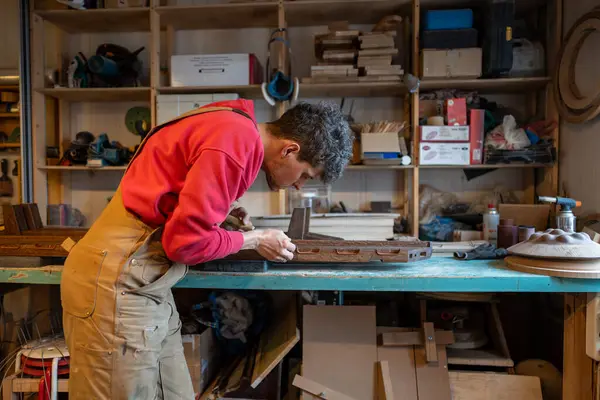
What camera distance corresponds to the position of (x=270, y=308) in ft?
7.73

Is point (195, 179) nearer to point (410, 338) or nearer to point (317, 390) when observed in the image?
point (317, 390)

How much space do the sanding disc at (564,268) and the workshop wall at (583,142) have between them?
2.66 ft

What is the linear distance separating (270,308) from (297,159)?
4.43 ft

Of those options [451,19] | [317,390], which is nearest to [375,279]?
[317,390]

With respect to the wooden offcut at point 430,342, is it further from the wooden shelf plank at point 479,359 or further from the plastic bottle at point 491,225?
the plastic bottle at point 491,225

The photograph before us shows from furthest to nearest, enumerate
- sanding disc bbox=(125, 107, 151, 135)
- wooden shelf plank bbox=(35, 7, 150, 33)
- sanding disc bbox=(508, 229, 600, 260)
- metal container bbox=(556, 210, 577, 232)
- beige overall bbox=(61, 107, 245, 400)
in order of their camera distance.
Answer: sanding disc bbox=(125, 107, 151, 135), wooden shelf plank bbox=(35, 7, 150, 33), metal container bbox=(556, 210, 577, 232), sanding disc bbox=(508, 229, 600, 260), beige overall bbox=(61, 107, 245, 400)

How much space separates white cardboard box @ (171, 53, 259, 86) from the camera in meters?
2.48

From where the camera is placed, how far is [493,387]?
1767 mm

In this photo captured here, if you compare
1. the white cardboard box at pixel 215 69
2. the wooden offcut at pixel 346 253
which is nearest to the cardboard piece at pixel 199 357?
the wooden offcut at pixel 346 253

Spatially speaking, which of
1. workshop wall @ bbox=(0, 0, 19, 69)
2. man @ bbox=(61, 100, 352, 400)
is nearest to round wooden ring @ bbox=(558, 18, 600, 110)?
man @ bbox=(61, 100, 352, 400)

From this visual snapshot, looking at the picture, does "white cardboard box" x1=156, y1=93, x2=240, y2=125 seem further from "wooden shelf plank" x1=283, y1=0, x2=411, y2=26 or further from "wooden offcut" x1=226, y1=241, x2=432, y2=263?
"wooden offcut" x1=226, y1=241, x2=432, y2=263

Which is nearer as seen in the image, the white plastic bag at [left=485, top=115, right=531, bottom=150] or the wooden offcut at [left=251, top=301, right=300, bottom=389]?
the wooden offcut at [left=251, top=301, right=300, bottom=389]

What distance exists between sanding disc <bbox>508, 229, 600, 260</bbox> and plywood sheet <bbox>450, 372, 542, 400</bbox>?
0.61 m

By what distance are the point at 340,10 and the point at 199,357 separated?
6.97 feet
